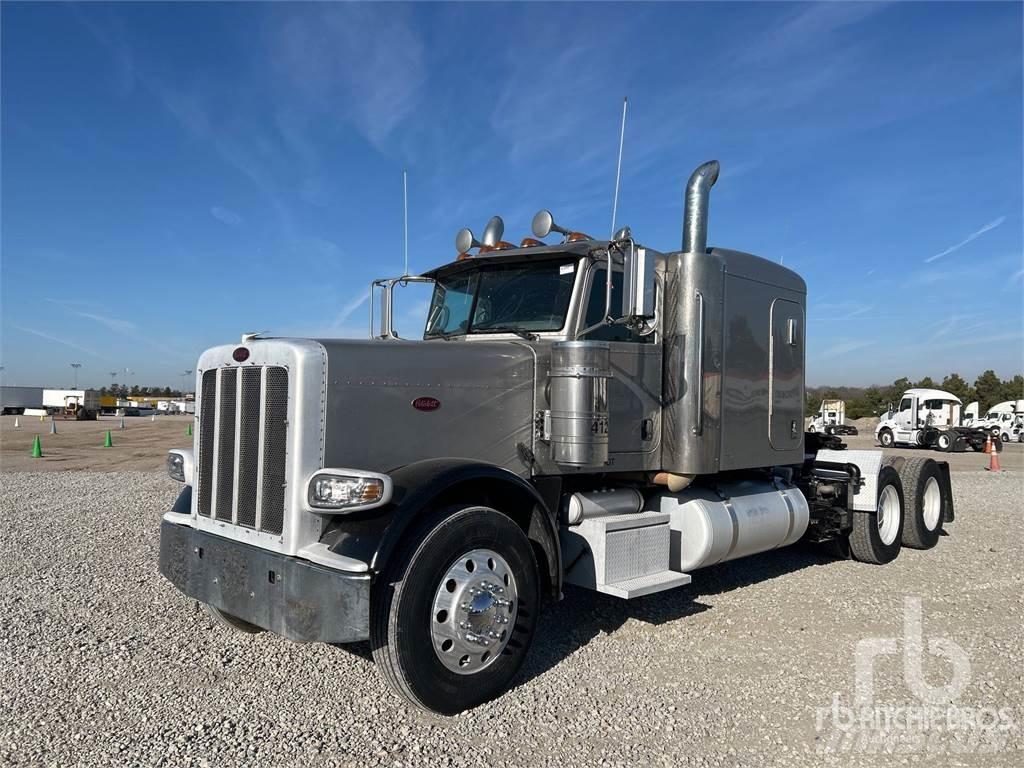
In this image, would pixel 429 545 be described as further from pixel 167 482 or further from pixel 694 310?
pixel 167 482

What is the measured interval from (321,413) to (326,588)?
904 millimetres

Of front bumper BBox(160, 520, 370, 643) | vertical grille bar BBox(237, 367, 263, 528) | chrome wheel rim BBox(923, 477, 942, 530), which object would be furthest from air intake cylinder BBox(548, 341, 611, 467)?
chrome wheel rim BBox(923, 477, 942, 530)

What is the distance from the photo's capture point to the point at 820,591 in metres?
6.45

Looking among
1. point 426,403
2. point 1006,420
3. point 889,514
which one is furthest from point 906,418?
point 426,403

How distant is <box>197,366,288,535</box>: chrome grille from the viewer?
3902 mm

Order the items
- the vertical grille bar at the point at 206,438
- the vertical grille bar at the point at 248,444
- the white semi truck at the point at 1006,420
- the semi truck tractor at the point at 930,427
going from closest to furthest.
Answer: the vertical grille bar at the point at 248,444 → the vertical grille bar at the point at 206,438 → the semi truck tractor at the point at 930,427 → the white semi truck at the point at 1006,420

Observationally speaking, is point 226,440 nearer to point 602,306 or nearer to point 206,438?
point 206,438

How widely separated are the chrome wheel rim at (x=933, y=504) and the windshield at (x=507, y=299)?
241 inches

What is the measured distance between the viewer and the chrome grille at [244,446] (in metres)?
3.90

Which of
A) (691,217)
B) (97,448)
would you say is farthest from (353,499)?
(97,448)

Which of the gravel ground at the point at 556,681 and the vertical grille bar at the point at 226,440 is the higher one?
the vertical grille bar at the point at 226,440

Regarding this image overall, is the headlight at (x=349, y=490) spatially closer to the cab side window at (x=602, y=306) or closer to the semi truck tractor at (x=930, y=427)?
the cab side window at (x=602, y=306)

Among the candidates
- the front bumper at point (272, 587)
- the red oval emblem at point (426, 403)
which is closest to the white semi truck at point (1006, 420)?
the red oval emblem at point (426, 403)

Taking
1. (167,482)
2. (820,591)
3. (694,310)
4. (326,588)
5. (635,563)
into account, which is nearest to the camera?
(326,588)
